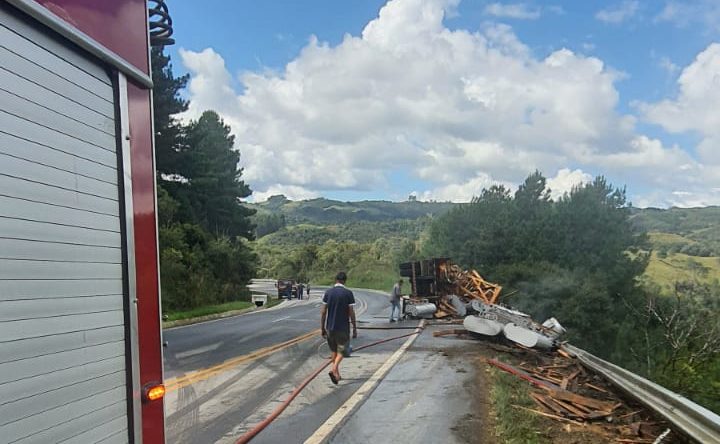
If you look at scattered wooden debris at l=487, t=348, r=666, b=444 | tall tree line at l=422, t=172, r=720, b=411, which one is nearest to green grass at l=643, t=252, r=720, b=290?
tall tree line at l=422, t=172, r=720, b=411

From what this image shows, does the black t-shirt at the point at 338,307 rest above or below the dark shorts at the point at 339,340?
above

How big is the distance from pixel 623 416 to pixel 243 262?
115 ft

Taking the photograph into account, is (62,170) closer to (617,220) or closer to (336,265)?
(617,220)

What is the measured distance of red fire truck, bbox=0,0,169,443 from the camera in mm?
2049

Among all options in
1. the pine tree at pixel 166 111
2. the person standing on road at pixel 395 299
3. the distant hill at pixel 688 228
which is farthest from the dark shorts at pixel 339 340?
the distant hill at pixel 688 228

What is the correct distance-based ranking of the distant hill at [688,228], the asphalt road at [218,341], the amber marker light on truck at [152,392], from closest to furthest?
the amber marker light on truck at [152,392]
the asphalt road at [218,341]
the distant hill at [688,228]

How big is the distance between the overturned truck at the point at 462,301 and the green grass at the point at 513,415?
18.3 ft

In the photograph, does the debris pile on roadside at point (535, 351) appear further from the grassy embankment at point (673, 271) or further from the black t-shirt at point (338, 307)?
the grassy embankment at point (673, 271)

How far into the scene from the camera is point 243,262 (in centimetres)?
4041

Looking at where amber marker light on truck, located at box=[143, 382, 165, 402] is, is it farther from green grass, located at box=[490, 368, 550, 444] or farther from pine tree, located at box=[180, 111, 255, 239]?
pine tree, located at box=[180, 111, 255, 239]

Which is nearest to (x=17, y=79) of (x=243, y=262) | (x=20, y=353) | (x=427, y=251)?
(x=20, y=353)

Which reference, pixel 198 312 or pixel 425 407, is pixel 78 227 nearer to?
pixel 425 407

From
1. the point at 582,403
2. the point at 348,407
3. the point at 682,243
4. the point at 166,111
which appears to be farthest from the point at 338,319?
the point at 682,243

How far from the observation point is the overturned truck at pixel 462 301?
49.5ft
